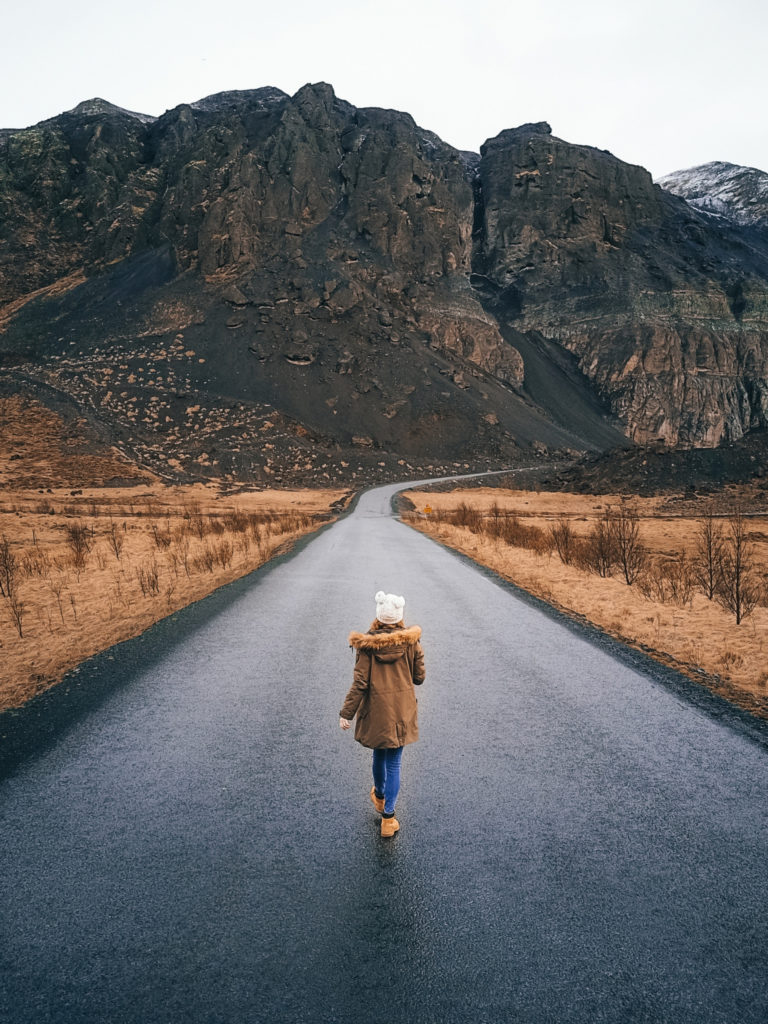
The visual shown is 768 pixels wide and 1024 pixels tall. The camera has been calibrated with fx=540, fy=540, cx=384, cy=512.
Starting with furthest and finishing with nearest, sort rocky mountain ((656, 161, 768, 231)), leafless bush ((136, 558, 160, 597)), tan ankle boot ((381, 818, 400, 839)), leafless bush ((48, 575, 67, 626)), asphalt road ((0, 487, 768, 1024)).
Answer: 1. rocky mountain ((656, 161, 768, 231))
2. leafless bush ((48, 575, 67, 626))
3. leafless bush ((136, 558, 160, 597))
4. tan ankle boot ((381, 818, 400, 839))
5. asphalt road ((0, 487, 768, 1024))

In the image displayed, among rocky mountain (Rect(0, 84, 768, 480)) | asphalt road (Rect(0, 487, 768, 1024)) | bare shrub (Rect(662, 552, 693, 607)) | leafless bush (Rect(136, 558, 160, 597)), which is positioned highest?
rocky mountain (Rect(0, 84, 768, 480))

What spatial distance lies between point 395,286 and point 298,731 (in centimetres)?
9375

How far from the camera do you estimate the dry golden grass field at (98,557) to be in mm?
7707

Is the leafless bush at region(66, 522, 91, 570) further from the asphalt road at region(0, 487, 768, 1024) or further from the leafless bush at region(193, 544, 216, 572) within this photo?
the asphalt road at region(0, 487, 768, 1024)

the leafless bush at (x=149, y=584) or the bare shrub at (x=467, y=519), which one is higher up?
the leafless bush at (x=149, y=584)

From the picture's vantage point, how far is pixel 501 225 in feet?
381

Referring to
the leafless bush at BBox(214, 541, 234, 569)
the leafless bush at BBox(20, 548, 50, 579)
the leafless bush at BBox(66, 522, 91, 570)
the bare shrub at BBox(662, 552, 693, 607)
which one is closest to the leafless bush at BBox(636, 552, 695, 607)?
the bare shrub at BBox(662, 552, 693, 607)

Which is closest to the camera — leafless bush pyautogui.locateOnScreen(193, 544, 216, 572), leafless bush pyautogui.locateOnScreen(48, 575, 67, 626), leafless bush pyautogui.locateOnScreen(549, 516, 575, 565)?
leafless bush pyautogui.locateOnScreen(48, 575, 67, 626)

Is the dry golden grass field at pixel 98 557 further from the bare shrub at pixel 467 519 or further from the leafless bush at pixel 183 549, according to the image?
the bare shrub at pixel 467 519

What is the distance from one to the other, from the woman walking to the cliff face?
111015mm

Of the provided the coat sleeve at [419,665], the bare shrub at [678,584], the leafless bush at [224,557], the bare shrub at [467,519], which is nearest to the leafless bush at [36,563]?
the leafless bush at [224,557]

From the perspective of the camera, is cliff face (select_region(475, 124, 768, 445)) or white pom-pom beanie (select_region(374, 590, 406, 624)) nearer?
white pom-pom beanie (select_region(374, 590, 406, 624))

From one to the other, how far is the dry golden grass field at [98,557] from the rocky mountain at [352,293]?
41.8 ft

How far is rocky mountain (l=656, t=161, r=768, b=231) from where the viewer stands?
162125 millimetres
